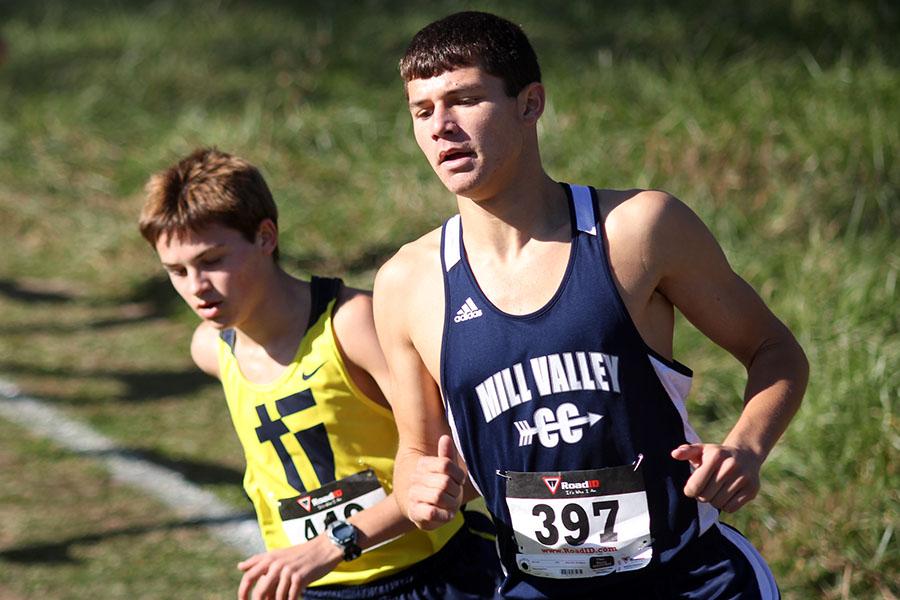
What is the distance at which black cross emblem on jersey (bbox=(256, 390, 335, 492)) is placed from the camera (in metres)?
3.33

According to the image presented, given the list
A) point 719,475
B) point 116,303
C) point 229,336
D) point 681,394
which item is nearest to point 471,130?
point 681,394

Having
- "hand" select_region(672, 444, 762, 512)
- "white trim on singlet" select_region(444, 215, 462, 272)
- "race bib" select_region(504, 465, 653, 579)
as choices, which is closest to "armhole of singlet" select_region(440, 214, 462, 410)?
"white trim on singlet" select_region(444, 215, 462, 272)

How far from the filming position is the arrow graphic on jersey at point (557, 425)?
8.46 ft

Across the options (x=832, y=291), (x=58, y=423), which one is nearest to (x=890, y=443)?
(x=832, y=291)

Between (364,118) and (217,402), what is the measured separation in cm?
321

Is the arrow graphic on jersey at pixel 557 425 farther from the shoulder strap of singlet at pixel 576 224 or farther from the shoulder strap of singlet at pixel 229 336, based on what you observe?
the shoulder strap of singlet at pixel 229 336

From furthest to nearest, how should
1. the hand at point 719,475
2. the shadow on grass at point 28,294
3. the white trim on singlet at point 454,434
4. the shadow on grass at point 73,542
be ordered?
the shadow on grass at point 28,294
the shadow on grass at point 73,542
the white trim on singlet at point 454,434
the hand at point 719,475

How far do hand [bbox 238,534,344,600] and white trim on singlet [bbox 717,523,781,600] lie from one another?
2.86 feet

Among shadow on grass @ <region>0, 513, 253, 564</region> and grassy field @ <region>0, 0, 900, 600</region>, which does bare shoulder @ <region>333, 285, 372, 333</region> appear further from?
shadow on grass @ <region>0, 513, 253, 564</region>

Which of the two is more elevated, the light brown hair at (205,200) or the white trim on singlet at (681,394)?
the light brown hair at (205,200)

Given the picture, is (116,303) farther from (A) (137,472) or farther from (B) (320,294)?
(B) (320,294)

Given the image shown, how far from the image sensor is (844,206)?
22.9ft

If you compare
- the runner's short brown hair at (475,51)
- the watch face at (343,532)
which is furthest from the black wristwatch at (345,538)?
the runner's short brown hair at (475,51)

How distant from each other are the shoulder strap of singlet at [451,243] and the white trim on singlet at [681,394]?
1.48ft
